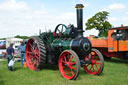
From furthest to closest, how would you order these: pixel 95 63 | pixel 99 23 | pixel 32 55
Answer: pixel 99 23, pixel 32 55, pixel 95 63

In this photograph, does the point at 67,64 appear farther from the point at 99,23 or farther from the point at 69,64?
the point at 99,23

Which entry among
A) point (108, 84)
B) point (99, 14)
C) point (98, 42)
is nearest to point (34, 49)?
point (108, 84)

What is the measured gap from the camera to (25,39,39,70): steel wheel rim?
6452 mm

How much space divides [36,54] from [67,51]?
2101 mm

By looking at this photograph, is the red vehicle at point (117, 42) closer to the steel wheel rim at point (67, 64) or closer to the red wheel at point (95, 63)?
the red wheel at point (95, 63)

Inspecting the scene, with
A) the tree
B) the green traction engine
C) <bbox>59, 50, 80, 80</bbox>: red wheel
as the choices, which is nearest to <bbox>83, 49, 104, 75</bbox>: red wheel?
the green traction engine

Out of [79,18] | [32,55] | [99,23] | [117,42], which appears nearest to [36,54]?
[32,55]

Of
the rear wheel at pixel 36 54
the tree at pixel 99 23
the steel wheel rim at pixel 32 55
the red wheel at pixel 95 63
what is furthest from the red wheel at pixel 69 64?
the tree at pixel 99 23

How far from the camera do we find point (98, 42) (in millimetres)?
9586

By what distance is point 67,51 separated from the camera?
15.8ft

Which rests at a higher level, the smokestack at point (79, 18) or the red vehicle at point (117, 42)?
the smokestack at point (79, 18)

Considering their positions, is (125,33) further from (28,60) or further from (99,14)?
(99,14)

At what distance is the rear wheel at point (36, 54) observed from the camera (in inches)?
232

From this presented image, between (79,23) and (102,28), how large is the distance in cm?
2956
